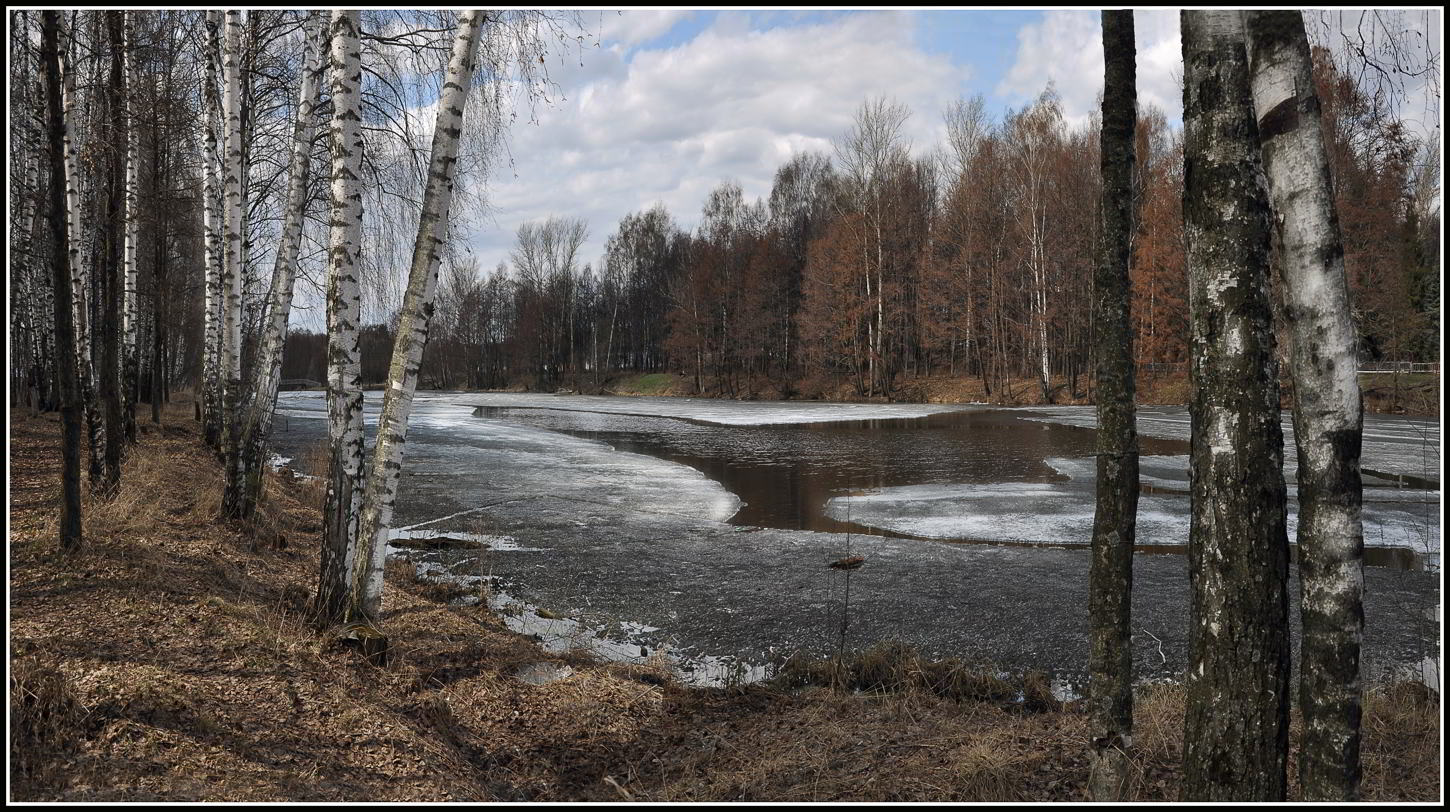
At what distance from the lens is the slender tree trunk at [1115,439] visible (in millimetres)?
3871

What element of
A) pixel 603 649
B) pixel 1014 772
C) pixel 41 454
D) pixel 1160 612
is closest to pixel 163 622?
pixel 603 649

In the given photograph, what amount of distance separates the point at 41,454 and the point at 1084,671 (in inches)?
492

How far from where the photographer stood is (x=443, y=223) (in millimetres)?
5629

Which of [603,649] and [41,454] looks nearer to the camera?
[603,649]

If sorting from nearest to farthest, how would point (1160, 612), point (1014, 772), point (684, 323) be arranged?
1. point (1014, 772)
2. point (1160, 612)
3. point (684, 323)

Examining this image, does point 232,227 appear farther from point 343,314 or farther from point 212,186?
point 343,314

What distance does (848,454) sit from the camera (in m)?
20.0

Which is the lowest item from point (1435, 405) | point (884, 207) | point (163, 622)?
point (163, 622)

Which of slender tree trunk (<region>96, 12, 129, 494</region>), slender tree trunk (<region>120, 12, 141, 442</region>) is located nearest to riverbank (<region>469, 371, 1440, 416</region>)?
slender tree trunk (<region>96, 12, 129, 494</region>)

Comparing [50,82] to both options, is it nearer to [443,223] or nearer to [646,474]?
[443,223]

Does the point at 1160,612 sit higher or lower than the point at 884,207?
lower

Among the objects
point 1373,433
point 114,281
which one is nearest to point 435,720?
point 114,281

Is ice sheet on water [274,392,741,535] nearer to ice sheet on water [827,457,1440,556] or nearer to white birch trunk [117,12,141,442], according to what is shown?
ice sheet on water [827,457,1440,556]

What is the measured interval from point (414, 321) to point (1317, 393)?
4995mm
